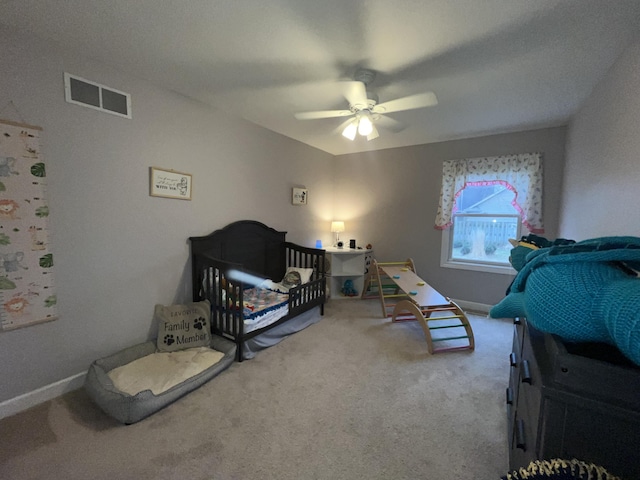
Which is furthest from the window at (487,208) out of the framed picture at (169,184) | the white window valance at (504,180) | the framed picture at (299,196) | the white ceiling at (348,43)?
the framed picture at (169,184)

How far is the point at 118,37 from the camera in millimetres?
1584

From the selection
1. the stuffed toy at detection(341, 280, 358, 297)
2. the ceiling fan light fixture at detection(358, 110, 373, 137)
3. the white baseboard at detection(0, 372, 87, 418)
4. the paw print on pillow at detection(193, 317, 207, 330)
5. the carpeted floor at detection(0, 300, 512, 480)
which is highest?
the ceiling fan light fixture at detection(358, 110, 373, 137)

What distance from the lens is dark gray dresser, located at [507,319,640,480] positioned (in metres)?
0.61

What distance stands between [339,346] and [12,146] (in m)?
2.71

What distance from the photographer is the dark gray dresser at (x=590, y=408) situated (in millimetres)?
612

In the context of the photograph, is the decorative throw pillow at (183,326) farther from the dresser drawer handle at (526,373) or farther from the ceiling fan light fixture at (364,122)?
the dresser drawer handle at (526,373)

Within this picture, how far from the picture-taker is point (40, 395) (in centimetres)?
170

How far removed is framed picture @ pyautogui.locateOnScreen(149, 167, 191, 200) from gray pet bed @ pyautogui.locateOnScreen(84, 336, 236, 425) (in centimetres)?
125

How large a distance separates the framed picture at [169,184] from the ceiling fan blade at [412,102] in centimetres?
179

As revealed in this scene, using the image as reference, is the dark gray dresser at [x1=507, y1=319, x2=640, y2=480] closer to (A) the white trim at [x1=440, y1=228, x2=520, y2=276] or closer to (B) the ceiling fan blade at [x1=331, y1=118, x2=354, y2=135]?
(B) the ceiling fan blade at [x1=331, y1=118, x2=354, y2=135]

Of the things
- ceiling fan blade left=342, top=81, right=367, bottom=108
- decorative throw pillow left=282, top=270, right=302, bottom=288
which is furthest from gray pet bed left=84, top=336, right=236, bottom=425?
ceiling fan blade left=342, top=81, right=367, bottom=108

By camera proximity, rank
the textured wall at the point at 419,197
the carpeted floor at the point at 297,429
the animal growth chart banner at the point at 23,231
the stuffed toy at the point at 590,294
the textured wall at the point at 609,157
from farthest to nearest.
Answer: the textured wall at the point at 419,197
the animal growth chart banner at the point at 23,231
the textured wall at the point at 609,157
the carpeted floor at the point at 297,429
the stuffed toy at the point at 590,294

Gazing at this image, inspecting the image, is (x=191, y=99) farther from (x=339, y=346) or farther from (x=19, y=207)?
(x=339, y=346)

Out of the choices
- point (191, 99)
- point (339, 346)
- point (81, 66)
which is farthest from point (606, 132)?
point (81, 66)
